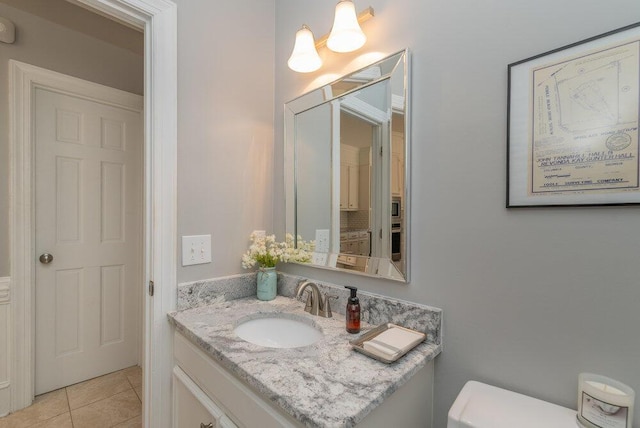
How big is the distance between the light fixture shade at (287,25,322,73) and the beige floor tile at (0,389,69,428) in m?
2.42

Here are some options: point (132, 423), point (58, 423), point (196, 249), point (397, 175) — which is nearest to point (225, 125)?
point (196, 249)

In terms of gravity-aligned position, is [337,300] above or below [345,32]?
below

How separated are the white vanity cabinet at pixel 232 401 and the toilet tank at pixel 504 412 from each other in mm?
145

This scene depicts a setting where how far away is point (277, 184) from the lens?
5.06 ft

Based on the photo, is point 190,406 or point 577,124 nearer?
point 577,124

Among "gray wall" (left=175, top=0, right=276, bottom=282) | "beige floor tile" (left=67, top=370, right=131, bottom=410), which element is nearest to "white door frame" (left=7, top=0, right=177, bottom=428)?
"gray wall" (left=175, top=0, right=276, bottom=282)

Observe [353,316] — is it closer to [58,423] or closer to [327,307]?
[327,307]

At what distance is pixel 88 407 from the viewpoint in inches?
70.4

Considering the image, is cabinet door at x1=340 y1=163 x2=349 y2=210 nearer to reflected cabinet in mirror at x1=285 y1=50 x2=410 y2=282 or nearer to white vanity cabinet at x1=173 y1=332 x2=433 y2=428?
reflected cabinet in mirror at x1=285 y1=50 x2=410 y2=282

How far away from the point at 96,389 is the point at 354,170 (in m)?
2.32

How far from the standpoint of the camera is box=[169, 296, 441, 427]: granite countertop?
2.04 feet

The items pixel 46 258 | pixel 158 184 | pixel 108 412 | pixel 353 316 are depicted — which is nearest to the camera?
pixel 353 316

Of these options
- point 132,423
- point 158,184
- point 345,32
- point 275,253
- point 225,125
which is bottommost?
point 132,423

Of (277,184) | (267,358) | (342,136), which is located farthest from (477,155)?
(277,184)
